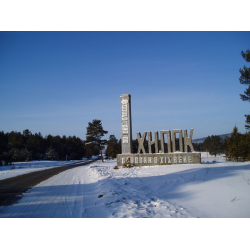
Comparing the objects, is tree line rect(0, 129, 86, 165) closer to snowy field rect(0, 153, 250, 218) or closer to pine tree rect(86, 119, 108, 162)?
pine tree rect(86, 119, 108, 162)

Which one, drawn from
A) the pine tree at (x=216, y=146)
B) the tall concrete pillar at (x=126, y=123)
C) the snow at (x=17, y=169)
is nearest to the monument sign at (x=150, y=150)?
the tall concrete pillar at (x=126, y=123)

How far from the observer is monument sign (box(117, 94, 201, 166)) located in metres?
17.5

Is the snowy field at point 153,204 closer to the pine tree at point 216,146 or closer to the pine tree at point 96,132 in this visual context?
the pine tree at point 96,132

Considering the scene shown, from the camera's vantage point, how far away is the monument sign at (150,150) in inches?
691

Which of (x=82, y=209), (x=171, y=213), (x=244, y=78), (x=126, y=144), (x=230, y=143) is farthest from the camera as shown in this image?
(x=230, y=143)

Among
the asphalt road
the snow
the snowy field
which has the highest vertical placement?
the snowy field

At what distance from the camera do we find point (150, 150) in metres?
19.0

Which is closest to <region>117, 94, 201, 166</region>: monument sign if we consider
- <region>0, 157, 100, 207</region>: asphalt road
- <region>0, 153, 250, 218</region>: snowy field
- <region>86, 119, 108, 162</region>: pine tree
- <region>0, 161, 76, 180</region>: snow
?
<region>0, 157, 100, 207</region>: asphalt road
